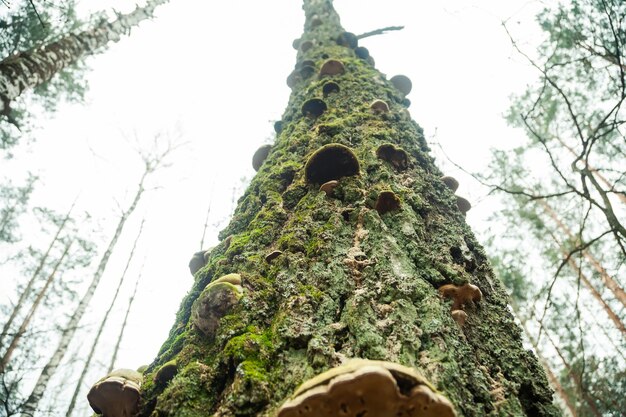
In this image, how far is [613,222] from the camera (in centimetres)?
412

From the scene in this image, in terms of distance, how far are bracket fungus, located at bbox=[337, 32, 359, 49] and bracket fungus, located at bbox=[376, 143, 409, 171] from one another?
451 centimetres

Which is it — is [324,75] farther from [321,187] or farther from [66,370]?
[66,370]

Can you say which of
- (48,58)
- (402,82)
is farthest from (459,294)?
(48,58)

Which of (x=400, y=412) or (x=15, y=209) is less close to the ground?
(x=15, y=209)

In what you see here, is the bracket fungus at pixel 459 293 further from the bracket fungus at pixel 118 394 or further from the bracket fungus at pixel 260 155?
the bracket fungus at pixel 260 155

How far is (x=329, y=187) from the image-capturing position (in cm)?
277

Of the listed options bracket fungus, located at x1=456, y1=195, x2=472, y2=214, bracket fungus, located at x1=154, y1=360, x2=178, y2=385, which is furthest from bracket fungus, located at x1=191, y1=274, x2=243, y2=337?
bracket fungus, located at x1=456, y1=195, x2=472, y2=214

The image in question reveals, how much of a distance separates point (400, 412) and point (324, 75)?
495 cm

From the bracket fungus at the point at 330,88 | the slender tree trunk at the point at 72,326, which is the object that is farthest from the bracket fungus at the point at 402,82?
the slender tree trunk at the point at 72,326

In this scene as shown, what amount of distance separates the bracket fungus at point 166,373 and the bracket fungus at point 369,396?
108cm

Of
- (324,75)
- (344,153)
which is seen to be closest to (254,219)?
(344,153)

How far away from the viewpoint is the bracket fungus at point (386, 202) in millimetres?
2529

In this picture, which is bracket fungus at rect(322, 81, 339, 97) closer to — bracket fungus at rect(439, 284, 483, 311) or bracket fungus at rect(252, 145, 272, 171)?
bracket fungus at rect(252, 145, 272, 171)

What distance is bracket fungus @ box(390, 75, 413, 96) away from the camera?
6.46 m
